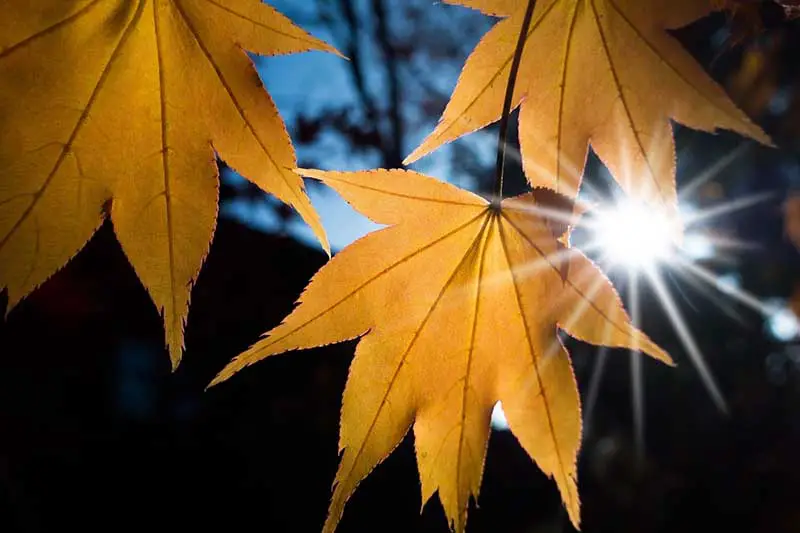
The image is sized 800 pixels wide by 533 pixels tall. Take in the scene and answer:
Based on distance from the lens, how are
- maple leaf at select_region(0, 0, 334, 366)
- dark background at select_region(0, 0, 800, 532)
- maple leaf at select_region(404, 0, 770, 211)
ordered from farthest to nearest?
dark background at select_region(0, 0, 800, 532)
maple leaf at select_region(404, 0, 770, 211)
maple leaf at select_region(0, 0, 334, 366)

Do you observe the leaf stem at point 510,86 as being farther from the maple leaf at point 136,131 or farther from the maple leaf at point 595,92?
the maple leaf at point 136,131

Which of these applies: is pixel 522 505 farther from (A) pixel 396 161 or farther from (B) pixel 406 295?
(B) pixel 406 295

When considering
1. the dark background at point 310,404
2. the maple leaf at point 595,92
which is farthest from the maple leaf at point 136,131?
the dark background at point 310,404

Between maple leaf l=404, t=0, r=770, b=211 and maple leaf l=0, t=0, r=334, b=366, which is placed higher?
maple leaf l=404, t=0, r=770, b=211

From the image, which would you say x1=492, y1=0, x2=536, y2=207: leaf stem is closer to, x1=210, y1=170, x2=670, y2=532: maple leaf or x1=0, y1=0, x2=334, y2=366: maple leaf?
x1=210, y1=170, x2=670, y2=532: maple leaf

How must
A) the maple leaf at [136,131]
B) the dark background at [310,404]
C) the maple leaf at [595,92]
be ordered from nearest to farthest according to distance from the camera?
1. the maple leaf at [136,131]
2. the maple leaf at [595,92]
3. the dark background at [310,404]

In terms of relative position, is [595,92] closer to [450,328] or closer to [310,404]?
[450,328]

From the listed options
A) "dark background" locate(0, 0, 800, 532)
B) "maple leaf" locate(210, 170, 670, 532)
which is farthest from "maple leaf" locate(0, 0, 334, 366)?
"dark background" locate(0, 0, 800, 532)
